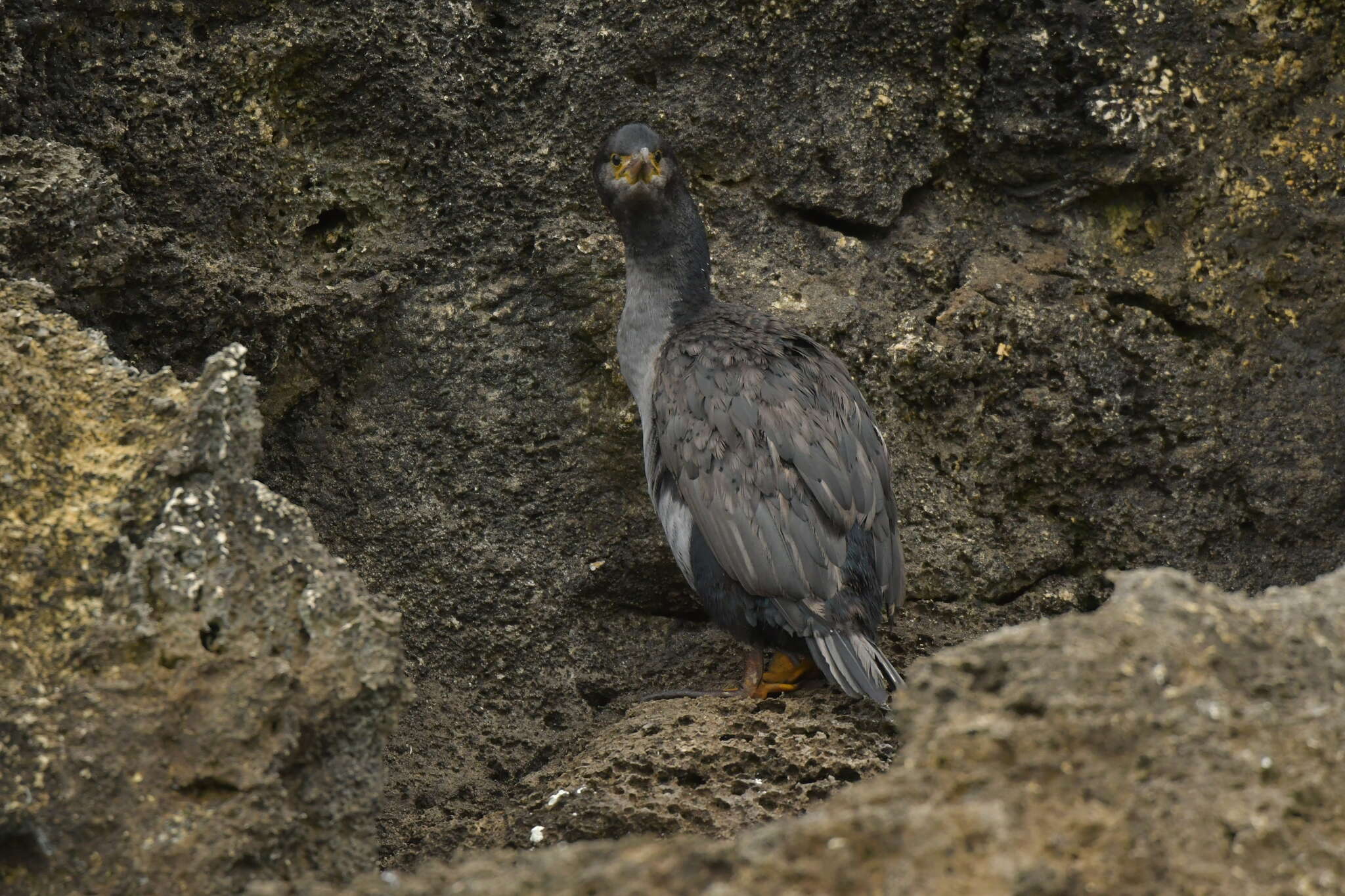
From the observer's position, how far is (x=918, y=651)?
5.54 meters

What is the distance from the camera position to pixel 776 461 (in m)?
5.12

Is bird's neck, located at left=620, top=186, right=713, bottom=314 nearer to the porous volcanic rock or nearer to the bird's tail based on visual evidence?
the bird's tail

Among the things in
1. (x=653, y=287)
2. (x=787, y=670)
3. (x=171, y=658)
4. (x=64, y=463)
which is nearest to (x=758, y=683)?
(x=787, y=670)

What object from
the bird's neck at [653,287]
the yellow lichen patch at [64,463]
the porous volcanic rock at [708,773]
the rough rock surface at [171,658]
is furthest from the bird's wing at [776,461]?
the yellow lichen patch at [64,463]

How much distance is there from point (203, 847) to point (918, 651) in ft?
9.79

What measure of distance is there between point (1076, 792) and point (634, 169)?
10.2ft

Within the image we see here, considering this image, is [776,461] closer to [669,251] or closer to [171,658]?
[669,251]

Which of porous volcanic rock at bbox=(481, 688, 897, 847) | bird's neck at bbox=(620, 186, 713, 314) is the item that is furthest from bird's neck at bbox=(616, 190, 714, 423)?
porous volcanic rock at bbox=(481, 688, 897, 847)

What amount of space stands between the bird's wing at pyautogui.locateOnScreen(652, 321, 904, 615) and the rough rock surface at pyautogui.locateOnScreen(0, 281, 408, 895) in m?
1.66

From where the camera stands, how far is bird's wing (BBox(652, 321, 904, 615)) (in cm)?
498

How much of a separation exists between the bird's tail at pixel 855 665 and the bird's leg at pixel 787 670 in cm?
45

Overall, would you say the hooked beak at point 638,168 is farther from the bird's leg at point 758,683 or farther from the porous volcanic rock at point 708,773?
the porous volcanic rock at point 708,773

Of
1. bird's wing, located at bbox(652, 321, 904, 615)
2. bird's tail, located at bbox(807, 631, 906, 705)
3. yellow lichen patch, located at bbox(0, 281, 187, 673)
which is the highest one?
yellow lichen patch, located at bbox(0, 281, 187, 673)

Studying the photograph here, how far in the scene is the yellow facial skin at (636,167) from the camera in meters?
5.31
